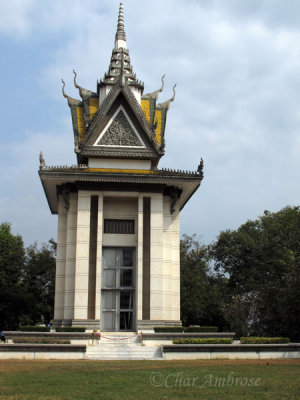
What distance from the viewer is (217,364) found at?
1808 cm

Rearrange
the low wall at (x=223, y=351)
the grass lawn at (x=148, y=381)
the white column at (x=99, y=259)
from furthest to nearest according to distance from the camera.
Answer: the white column at (x=99, y=259)
the low wall at (x=223, y=351)
the grass lawn at (x=148, y=381)

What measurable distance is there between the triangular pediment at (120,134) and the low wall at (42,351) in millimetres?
14532

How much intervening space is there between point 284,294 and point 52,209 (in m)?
17.5

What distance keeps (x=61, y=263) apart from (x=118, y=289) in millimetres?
3745

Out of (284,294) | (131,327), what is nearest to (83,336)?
(131,327)

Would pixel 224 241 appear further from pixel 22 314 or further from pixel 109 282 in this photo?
pixel 109 282

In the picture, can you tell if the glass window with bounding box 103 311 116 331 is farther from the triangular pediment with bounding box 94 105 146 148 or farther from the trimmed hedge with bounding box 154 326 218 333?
the triangular pediment with bounding box 94 105 146 148

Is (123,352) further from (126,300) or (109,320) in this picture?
(126,300)

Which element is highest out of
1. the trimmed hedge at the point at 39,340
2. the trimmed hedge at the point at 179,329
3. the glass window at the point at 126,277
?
the glass window at the point at 126,277

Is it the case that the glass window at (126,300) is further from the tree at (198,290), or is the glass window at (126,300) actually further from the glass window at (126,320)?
the tree at (198,290)

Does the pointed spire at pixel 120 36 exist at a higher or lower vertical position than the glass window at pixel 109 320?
higher

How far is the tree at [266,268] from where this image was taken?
32.5 m

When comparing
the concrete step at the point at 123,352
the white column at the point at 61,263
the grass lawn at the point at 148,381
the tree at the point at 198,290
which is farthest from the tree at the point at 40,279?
the grass lawn at the point at 148,381

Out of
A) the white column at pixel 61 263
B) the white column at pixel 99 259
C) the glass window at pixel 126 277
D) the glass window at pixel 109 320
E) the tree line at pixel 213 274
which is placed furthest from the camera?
the tree line at pixel 213 274
